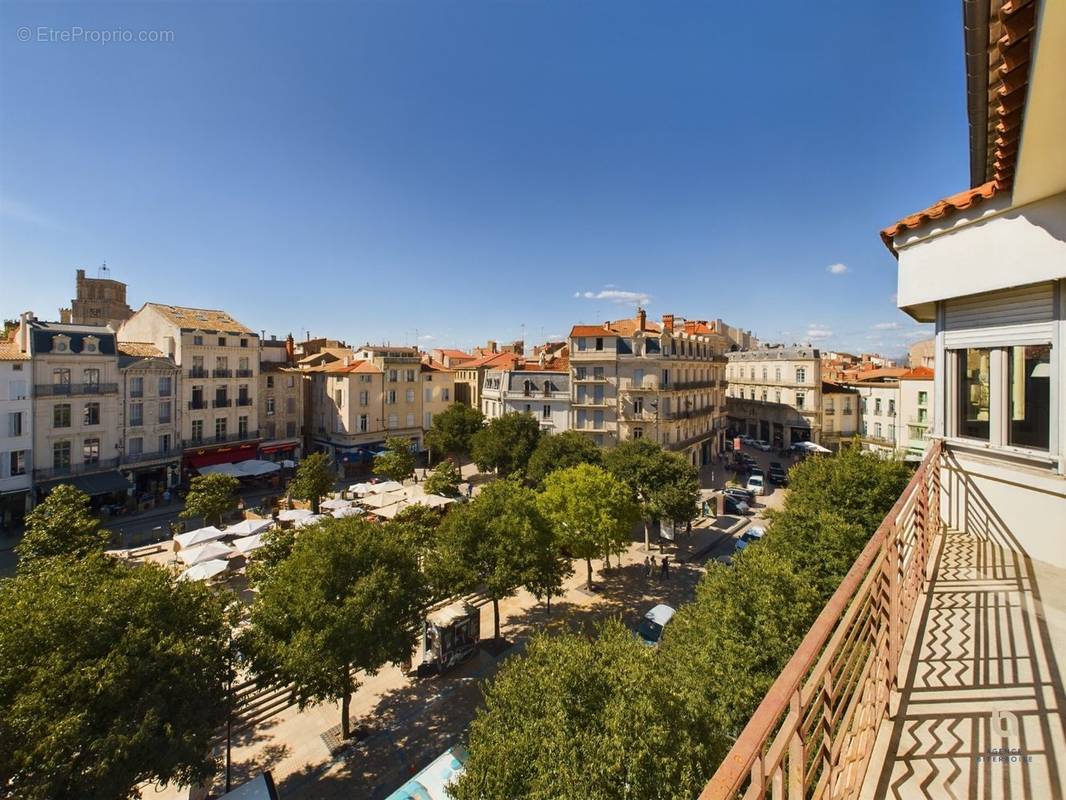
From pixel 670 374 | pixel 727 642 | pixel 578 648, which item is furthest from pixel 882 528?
pixel 670 374

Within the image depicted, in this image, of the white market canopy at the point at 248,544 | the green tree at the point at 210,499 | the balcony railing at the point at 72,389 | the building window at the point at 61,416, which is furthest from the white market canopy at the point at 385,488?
the building window at the point at 61,416

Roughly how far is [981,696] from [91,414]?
36697mm

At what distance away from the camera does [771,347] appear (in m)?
54.0

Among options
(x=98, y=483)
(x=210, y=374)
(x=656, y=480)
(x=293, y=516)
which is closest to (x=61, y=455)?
(x=98, y=483)

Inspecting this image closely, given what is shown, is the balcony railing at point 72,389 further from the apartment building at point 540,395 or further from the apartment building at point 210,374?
the apartment building at point 540,395

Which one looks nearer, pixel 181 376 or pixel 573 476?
pixel 573 476

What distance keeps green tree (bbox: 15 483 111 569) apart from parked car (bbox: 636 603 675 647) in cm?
1751

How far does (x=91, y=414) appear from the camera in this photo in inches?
1056

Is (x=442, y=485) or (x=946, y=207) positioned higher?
(x=946, y=207)

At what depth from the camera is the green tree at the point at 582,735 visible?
5891mm

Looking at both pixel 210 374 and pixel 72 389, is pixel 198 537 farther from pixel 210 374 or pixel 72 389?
pixel 210 374

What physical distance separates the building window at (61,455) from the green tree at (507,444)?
22.8 meters

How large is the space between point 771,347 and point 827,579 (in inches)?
1886

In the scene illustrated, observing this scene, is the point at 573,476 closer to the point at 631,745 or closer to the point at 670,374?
the point at 631,745
